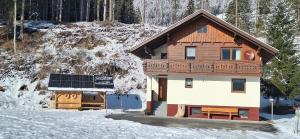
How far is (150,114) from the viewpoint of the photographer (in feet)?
109

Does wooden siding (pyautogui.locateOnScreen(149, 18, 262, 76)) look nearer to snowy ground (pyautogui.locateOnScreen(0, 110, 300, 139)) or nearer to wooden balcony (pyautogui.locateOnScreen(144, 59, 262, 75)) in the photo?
wooden balcony (pyautogui.locateOnScreen(144, 59, 262, 75))

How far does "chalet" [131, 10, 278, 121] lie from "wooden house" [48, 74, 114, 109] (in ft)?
12.6

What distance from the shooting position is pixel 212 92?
32.7 m

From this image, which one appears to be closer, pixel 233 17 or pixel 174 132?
pixel 174 132

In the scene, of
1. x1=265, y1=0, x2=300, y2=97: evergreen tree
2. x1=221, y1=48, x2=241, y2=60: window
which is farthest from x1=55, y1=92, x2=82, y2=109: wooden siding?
x1=265, y1=0, x2=300, y2=97: evergreen tree

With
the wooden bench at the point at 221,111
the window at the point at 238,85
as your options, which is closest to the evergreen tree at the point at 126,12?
the window at the point at 238,85

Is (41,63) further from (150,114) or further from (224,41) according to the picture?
(224,41)

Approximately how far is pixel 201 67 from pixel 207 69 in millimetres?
487

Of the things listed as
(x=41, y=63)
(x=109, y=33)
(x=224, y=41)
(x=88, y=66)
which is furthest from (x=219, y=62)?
(x=109, y=33)

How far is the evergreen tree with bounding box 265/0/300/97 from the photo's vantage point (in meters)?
38.6

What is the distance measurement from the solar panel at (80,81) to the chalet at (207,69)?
3.53 m

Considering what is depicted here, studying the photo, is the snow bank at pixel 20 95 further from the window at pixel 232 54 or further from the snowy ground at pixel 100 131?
the window at pixel 232 54

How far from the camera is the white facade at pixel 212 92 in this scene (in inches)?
1270

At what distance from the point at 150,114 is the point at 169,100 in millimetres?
1884
